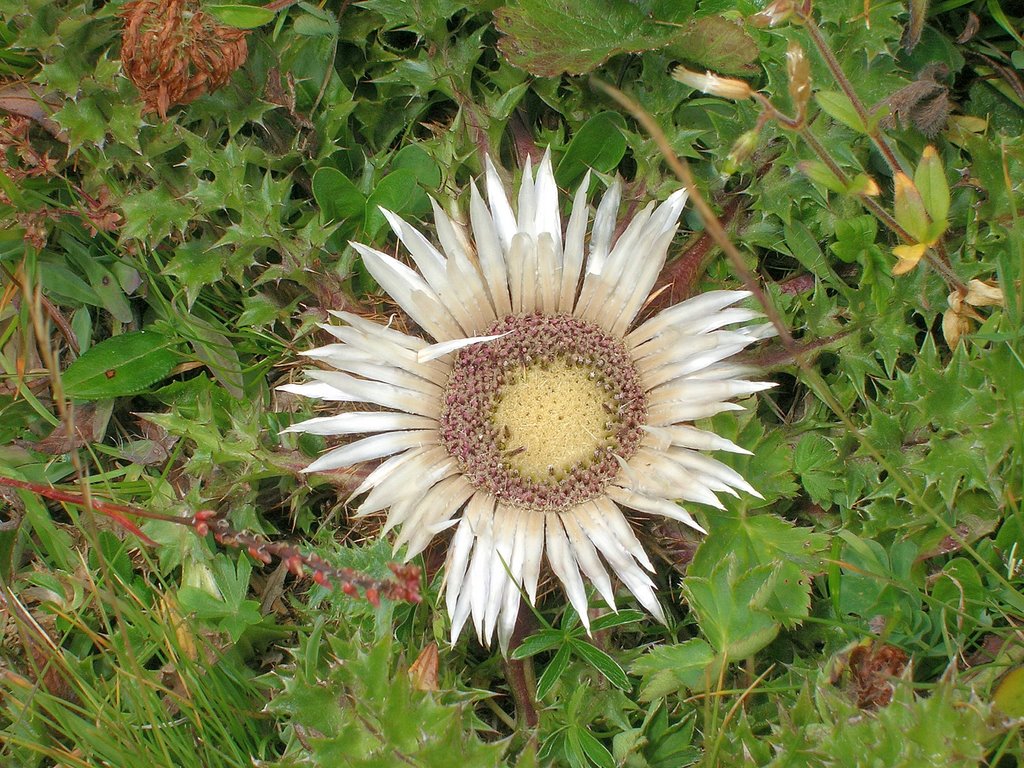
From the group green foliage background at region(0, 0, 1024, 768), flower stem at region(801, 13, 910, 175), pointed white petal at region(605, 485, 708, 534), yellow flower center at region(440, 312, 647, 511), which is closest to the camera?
flower stem at region(801, 13, 910, 175)

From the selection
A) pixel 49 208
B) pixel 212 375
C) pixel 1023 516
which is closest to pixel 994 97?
pixel 1023 516

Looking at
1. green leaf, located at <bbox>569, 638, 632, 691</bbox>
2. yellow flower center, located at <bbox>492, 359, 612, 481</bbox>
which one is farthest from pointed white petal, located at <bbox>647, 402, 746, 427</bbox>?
green leaf, located at <bbox>569, 638, 632, 691</bbox>

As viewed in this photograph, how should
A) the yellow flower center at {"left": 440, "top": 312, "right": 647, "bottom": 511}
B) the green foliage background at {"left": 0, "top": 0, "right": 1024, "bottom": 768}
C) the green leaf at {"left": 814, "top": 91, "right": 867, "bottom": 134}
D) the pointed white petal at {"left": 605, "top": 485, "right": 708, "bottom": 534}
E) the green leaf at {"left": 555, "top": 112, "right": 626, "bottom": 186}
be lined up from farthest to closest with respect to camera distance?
1. the green leaf at {"left": 555, "top": 112, "right": 626, "bottom": 186}
2. the yellow flower center at {"left": 440, "top": 312, "right": 647, "bottom": 511}
3. the green foliage background at {"left": 0, "top": 0, "right": 1024, "bottom": 768}
4. the pointed white petal at {"left": 605, "top": 485, "right": 708, "bottom": 534}
5. the green leaf at {"left": 814, "top": 91, "right": 867, "bottom": 134}

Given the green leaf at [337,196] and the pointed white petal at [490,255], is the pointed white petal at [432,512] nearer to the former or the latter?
the pointed white petal at [490,255]

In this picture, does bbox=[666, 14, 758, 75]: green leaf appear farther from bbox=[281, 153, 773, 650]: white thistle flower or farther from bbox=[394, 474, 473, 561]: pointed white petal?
bbox=[394, 474, 473, 561]: pointed white petal

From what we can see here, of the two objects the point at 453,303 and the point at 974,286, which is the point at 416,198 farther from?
the point at 974,286

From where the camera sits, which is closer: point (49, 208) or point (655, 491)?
point (655, 491)
